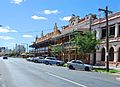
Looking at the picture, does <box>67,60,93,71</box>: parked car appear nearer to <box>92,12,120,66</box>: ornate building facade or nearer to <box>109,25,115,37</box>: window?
<box>92,12,120,66</box>: ornate building facade

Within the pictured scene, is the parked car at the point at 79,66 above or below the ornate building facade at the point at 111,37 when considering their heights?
below

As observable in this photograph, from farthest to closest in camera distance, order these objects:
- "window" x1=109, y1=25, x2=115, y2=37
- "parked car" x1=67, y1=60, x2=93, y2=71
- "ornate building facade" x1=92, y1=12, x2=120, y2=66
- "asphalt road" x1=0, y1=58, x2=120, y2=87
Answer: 1. "window" x1=109, y1=25, x2=115, y2=37
2. "ornate building facade" x1=92, y1=12, x2=120, y2=66
3. "parked car" x1=67, y1=60, x2=93, y2=71
4. "asphalt road" x1=0, y1=58, x2=120, y2=87

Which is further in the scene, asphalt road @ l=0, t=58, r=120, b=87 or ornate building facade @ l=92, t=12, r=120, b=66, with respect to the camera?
ornate building facade @ l=92, t=12, r=120, b=66

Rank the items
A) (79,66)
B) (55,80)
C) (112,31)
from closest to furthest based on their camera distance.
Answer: (55,80) → (79,66) → (112,31)

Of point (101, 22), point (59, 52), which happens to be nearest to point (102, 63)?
point (101, 22)

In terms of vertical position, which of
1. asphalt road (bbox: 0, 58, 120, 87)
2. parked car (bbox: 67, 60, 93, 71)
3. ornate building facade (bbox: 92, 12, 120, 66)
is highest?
ornate building facade (bbox: 92, 12, 120, 66)

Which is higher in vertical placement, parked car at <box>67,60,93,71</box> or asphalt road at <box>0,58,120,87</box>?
parked car at <box>67,60,93,71</box>

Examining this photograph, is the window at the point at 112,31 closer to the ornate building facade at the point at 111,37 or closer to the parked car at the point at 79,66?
the ornate building facade at the point at 111,37

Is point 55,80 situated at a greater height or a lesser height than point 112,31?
lesser

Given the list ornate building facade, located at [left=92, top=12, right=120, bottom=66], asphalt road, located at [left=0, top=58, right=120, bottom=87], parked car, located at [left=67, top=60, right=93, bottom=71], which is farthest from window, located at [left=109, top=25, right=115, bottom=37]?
asphalt road, located at [left=0, top=58, right=120, bottom=87]

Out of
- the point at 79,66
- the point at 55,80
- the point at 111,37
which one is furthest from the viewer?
the point at 111,37

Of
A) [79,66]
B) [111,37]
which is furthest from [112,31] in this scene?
[79,66]

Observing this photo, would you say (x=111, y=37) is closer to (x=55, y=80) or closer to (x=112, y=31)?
(x=112, y=31)

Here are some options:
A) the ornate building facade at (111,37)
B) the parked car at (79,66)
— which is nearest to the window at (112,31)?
the ornate building facade at (111,37)
